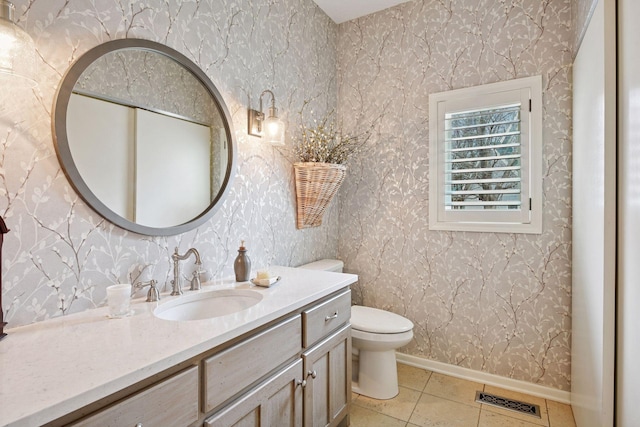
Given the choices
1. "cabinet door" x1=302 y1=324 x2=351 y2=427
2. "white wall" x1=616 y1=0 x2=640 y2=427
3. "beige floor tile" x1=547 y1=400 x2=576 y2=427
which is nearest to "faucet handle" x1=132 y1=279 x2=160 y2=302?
"cabinet door" x1=302 y1=324 x2=351 y2=427

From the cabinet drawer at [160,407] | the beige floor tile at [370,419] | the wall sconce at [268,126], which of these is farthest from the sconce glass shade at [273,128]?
the beige floor tile at [370,419]

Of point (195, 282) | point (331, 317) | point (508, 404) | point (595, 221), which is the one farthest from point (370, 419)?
point (595, 221)

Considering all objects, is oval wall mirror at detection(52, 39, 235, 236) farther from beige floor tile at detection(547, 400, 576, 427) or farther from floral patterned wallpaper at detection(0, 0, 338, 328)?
beige floor tile at detection(547, 400, 576, 427)

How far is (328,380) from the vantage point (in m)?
1.65

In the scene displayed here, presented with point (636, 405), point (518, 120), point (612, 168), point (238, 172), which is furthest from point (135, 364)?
point (518, 120)

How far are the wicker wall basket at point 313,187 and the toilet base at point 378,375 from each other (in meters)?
1.02

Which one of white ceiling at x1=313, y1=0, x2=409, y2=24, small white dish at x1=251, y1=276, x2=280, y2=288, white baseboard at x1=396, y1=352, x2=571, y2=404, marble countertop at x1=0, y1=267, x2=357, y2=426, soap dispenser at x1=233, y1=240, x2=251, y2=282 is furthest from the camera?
white ceiling at x1=313, y1=0, x2=409, y2=24

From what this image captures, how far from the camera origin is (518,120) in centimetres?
221

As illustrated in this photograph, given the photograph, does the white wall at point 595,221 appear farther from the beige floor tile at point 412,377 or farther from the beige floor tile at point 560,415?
the beige floor tile at point 412,377

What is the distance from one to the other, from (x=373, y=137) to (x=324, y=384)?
6.27ft

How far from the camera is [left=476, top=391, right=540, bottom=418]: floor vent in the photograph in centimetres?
204

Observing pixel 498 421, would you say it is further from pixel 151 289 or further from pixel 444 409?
pixel 151 289

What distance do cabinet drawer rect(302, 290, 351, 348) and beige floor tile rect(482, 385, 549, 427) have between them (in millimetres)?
1175

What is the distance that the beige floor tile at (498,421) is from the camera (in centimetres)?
191
